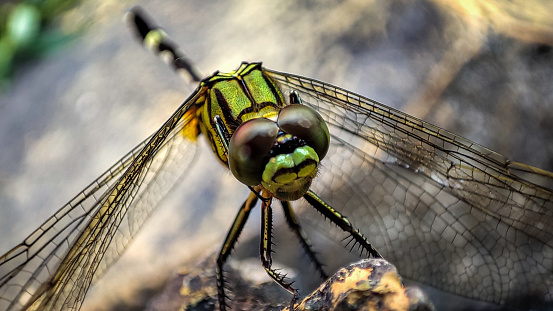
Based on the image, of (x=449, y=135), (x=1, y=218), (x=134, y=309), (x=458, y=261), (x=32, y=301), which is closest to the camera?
(x=32, y=301)

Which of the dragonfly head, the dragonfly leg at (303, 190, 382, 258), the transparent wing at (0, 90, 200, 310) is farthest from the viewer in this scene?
the dragonfly leg at (303, 190, 382, 258)

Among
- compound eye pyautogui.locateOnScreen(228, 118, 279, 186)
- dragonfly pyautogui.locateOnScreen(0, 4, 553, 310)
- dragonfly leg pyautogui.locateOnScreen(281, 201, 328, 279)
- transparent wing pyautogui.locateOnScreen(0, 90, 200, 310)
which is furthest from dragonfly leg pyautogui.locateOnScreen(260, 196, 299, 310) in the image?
transparent wing pyautogui.locateOnScreen(0, 90, 200, 310)

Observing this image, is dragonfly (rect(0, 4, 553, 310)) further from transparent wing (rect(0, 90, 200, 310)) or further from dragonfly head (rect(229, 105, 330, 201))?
dragonfly head (rect(229, 105, 330, 201))

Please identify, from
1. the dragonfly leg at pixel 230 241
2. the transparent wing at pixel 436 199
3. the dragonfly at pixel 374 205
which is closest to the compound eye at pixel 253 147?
the dragonfly at pixel 374 205

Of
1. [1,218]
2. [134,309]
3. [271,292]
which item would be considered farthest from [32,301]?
[1,218]

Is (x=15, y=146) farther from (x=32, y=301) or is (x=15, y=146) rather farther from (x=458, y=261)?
(x=458, y=261)
